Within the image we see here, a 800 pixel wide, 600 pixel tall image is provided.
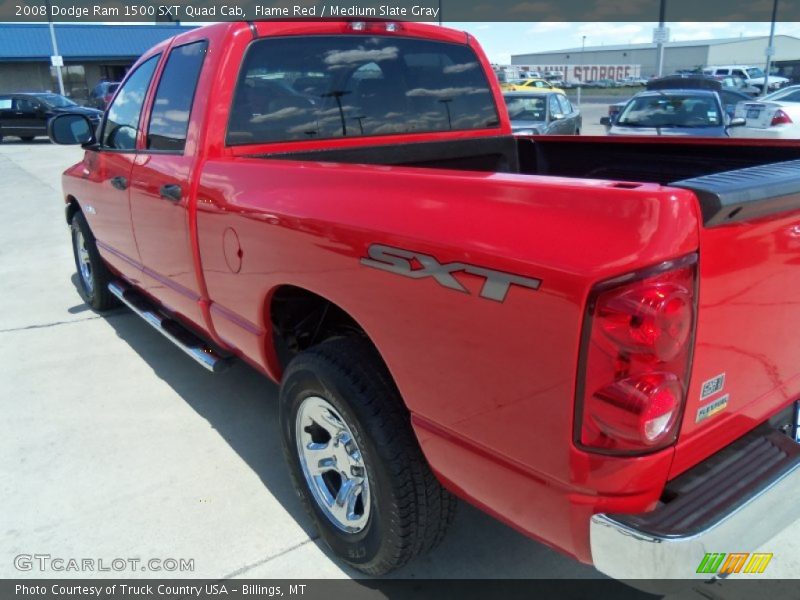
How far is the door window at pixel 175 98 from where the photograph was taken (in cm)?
331

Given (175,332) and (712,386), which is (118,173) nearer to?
(175,332)

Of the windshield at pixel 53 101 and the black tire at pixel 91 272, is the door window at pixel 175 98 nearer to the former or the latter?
the black tire at pixel 91 272

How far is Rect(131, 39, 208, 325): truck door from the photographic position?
3.22m

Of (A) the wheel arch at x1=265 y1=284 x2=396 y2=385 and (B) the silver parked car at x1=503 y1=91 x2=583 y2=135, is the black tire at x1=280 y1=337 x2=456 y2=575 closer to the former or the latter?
(A) the wheel arch at x1=265 y1=284 x2=396 y2=385

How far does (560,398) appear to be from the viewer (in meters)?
1.63

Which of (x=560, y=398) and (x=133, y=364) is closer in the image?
(x=560, y=398)

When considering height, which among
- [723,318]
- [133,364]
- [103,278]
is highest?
[723,318]

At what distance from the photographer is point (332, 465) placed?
8.61ft

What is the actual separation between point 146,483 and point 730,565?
2.62 meters

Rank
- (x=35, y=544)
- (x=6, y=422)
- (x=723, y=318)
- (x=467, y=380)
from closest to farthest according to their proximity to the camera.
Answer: (x=723, y=318) < (x=467, y=380) < (x=35, y=544) < (x=6, y=422)

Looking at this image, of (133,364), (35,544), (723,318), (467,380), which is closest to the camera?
(723,318)

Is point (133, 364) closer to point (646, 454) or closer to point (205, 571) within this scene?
point (205, 571)

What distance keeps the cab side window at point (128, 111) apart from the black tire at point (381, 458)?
232 centimetres

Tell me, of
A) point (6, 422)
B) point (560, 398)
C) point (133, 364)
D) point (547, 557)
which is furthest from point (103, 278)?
point (560, 398)
